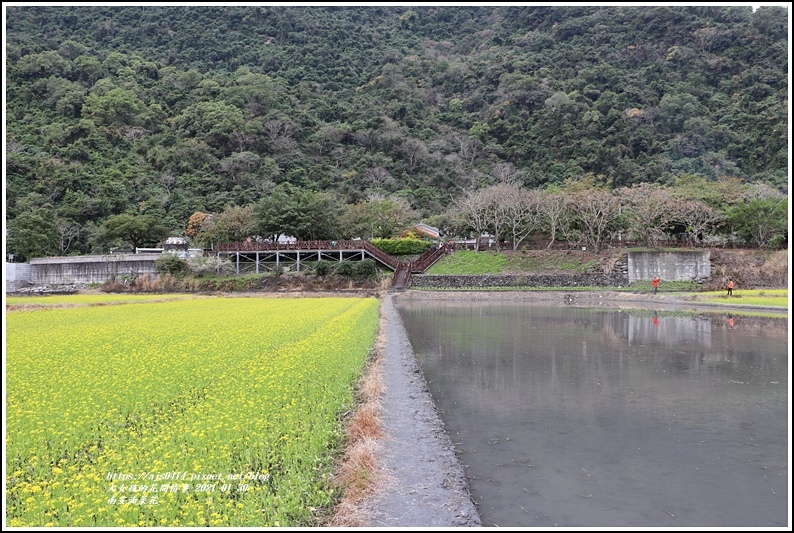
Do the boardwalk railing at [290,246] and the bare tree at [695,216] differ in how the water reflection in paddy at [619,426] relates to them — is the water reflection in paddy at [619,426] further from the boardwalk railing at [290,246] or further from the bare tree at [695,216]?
the boardwalk railing at [290,246]

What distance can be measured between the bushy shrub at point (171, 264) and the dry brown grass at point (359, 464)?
1638 inches

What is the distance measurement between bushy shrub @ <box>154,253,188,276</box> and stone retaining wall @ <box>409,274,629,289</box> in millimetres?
20132

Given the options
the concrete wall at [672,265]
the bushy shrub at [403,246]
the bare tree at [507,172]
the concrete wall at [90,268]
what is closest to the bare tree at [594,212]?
the concrete wall at [672,265]

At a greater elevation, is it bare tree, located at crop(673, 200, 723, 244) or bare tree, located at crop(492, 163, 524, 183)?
bare tree, located at crop(492, 163, 524, 183)

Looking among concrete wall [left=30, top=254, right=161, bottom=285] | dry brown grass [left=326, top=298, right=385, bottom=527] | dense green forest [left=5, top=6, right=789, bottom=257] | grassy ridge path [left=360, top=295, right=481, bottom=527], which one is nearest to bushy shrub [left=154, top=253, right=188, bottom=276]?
concrete wall [left=30, top=254, right=161, bottom=285]

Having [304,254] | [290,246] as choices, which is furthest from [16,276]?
[304,254]

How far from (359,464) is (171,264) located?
44.9 metres

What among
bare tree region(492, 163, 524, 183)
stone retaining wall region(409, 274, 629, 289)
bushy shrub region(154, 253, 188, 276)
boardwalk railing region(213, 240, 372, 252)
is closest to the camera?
stone retaining wall region(409, 274, 629, 289)

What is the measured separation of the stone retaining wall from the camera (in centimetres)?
4250

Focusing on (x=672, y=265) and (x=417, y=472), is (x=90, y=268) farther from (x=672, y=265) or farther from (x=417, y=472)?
(x=417, y=472)

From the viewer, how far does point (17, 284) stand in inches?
1943

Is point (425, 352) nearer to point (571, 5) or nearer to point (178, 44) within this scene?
point (178, 44)

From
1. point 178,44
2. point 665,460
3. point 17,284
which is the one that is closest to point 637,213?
point 665,460

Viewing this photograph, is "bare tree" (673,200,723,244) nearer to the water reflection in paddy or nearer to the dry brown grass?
the water reflection in paddy
